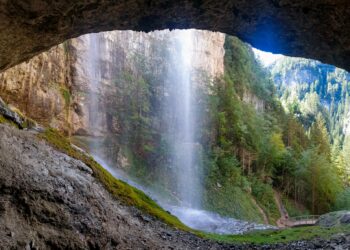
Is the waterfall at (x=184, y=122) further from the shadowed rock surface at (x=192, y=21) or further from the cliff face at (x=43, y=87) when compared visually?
the shadowed rock surface at (x=192, y=21)

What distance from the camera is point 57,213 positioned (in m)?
6.38

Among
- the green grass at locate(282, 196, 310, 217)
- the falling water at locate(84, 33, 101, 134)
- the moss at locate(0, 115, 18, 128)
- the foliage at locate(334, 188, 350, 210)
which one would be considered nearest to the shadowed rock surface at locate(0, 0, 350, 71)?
the moss at locate(0, 115, 18, 128)

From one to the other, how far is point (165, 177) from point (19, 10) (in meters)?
24.5

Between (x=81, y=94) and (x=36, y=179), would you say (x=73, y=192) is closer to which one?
(x=36, y=179)

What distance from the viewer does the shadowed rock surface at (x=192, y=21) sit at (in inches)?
225

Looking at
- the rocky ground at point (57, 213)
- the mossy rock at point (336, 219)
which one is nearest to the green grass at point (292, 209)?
the mossy rock at point (336, 219)

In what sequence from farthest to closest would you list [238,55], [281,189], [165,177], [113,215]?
[238,55]
[281,189]
[165,177]
[113,215]

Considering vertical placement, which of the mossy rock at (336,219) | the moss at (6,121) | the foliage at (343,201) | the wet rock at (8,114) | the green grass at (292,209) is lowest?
the green grass at (292,209)

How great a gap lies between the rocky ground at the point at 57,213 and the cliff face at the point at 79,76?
11.5 meters

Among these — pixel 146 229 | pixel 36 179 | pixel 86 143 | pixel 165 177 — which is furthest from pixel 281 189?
pixel 36 179

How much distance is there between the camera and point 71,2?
5574mm

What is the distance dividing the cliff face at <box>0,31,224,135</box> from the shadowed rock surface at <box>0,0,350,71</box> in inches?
547

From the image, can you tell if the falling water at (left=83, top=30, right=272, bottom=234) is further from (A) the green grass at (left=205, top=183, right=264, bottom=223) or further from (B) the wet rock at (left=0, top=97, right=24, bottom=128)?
(B) the wet rock at (left=0, top=97, right=24, bottom=128)

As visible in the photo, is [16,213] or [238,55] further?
[238,55]
